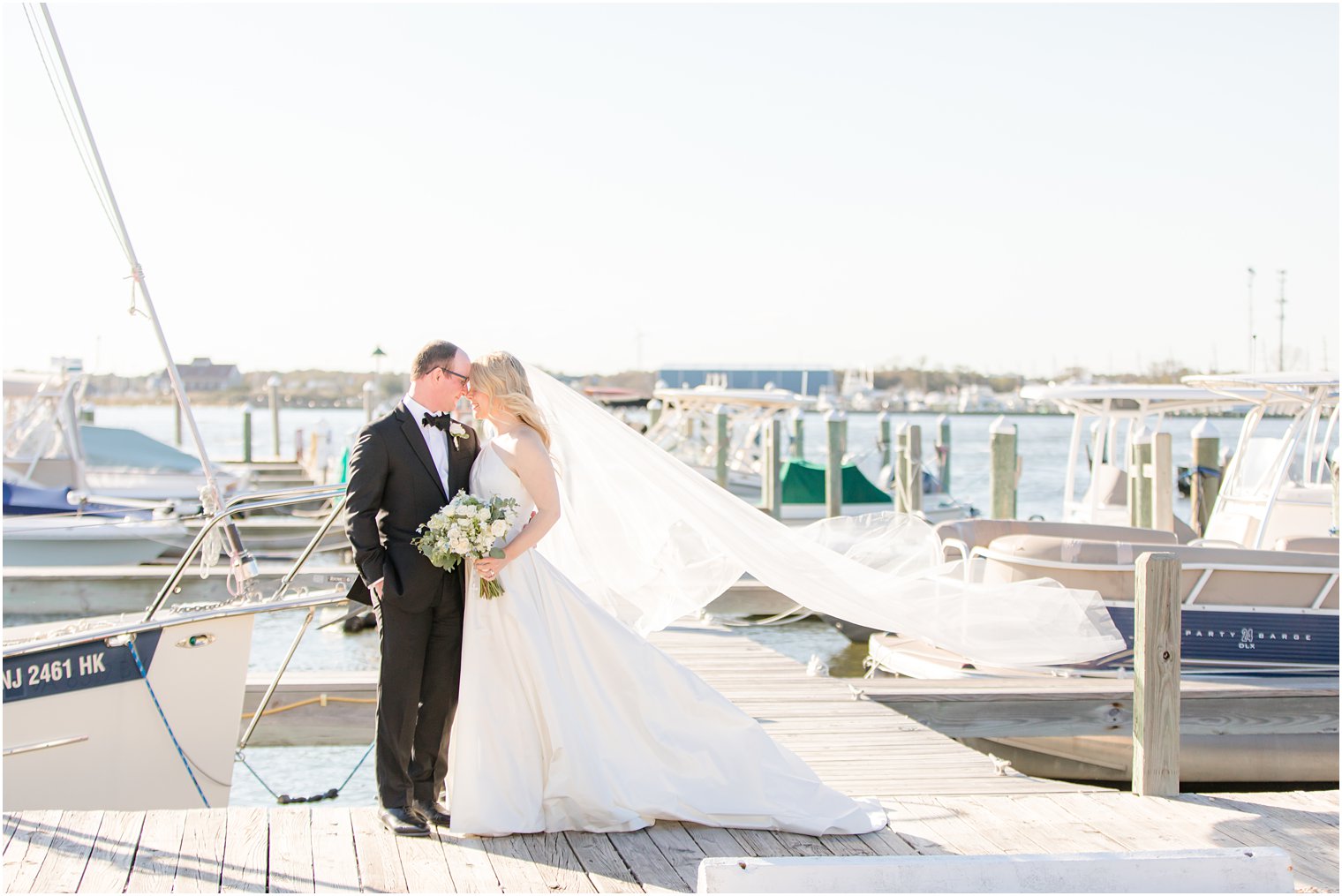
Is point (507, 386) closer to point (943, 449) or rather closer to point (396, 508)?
point (396, 508)

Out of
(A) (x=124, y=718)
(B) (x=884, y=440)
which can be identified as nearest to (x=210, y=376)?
(B) (x=884, y=440)

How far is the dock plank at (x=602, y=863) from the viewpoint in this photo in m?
4.34

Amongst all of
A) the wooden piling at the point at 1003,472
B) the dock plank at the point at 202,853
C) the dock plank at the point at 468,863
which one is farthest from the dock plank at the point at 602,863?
the wooden piling at the point at 1003,472

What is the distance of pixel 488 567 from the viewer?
4.71 meters

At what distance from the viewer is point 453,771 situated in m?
4.79

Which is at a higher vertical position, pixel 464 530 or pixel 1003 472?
pixel 464 530

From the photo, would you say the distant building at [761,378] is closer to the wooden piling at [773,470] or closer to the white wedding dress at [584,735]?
the wooden piling at [773,470]

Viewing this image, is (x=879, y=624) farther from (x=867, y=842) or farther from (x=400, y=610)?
(x=400, y=610)

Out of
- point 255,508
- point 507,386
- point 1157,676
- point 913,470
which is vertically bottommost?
point 1157,676

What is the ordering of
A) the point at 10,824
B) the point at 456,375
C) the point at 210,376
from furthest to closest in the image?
1. the point at 210,376
2. the point at 456,375
3. the point at 10,824

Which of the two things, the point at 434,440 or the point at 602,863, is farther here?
the point at 434,440

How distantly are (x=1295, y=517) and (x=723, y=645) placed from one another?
6836 mm

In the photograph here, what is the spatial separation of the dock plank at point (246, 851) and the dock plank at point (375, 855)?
0.34 m

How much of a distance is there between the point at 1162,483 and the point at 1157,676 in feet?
22.8
